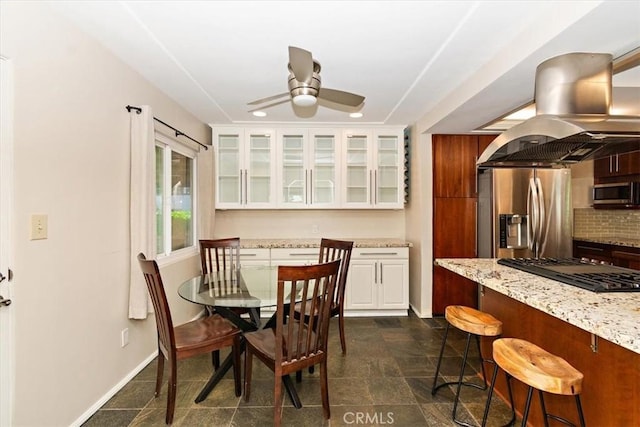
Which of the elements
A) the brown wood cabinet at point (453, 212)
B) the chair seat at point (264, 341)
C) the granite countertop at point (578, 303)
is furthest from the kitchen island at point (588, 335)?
the brown wood cabinet at point (453, 212)

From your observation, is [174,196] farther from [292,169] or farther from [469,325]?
[469,325]

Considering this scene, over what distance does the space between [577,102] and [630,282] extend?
3.28 ft

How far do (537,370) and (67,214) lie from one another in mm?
2502

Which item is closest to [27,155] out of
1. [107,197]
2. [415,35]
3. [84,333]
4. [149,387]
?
[107,197]

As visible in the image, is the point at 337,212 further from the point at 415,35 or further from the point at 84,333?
the point at 84,333

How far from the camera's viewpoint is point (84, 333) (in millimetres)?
1920

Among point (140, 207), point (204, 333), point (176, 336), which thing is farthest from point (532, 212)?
point (140, 207)

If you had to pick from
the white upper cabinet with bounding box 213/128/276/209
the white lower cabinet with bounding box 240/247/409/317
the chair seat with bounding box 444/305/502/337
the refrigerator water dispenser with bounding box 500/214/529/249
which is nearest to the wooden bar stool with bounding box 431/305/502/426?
the chair seat with bounding box 444/305/502/337

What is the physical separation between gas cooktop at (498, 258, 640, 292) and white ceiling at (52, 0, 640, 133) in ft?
4.22

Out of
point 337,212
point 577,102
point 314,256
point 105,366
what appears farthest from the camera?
point 337,212

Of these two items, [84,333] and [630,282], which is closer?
[630,282]

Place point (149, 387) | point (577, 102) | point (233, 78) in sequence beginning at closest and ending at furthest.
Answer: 1. point (577, 102)
2. point (149, 387)
3. point (233, 78)

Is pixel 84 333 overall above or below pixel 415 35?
below

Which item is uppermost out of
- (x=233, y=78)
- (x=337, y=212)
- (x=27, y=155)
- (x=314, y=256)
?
(x=233, y=78)
